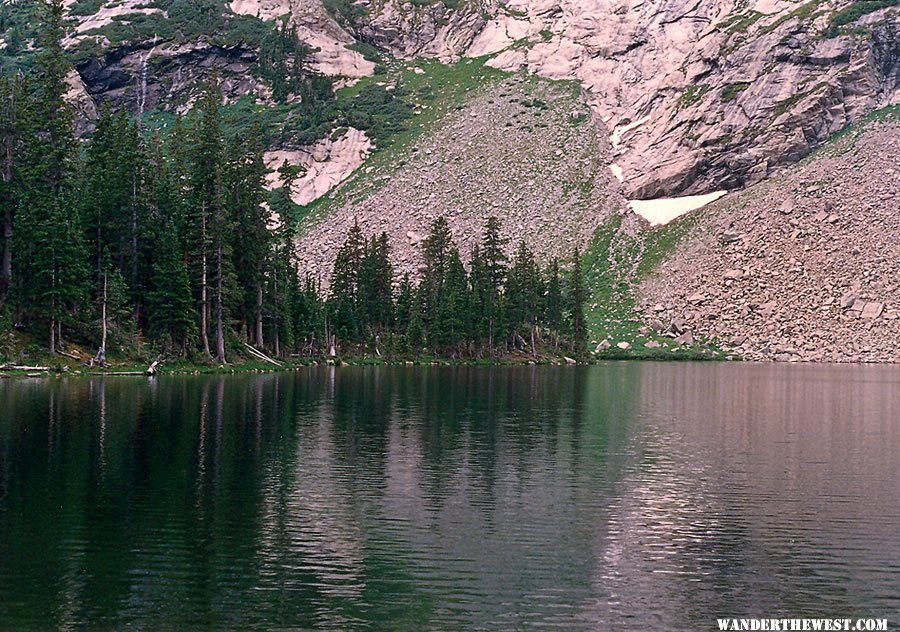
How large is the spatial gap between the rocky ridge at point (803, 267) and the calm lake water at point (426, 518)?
104 metres

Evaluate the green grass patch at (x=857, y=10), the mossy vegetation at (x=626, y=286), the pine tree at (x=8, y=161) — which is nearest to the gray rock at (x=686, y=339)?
the mossy vegetation at (x=626, y=286)

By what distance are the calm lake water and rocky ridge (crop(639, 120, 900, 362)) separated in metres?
104

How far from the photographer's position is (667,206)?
192750 millimetres

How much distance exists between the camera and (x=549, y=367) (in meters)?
130

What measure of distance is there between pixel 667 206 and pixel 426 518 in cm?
17099

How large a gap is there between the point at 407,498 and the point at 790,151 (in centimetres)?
17049

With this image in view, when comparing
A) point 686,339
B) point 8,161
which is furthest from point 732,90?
point 8,161

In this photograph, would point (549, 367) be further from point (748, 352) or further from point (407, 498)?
point (407, 498)

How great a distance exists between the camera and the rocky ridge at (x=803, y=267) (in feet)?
516

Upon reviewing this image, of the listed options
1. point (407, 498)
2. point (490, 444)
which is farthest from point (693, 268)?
point (407, 498)

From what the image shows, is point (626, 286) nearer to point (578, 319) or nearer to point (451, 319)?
point (578, 319)

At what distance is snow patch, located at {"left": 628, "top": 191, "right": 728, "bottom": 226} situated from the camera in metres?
190

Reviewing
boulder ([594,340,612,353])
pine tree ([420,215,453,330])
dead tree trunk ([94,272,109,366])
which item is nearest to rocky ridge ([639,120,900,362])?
boulder ([594,340,612,353])

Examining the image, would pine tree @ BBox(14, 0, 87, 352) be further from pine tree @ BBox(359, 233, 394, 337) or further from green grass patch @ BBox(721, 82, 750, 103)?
green grass patch @ BBox(721, 82, 750, 103)
